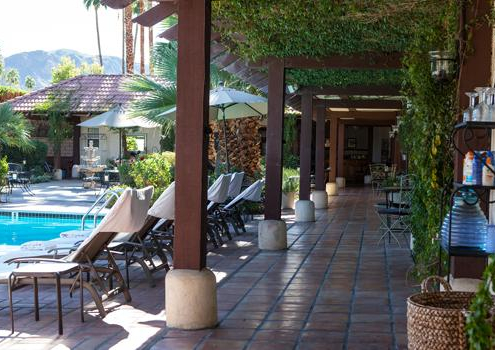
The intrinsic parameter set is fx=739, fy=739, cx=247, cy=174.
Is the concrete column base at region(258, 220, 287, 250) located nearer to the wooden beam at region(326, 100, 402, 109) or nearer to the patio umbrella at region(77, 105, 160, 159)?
the patio umbrella at region(77, 105, 160, 159)

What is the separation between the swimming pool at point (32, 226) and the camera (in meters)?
13.0

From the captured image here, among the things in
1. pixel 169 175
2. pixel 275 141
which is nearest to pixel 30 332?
pixel 275 141

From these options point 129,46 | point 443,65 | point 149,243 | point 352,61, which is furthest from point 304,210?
point 129,46

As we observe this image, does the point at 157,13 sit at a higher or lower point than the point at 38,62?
lower

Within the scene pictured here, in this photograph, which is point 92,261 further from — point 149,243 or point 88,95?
point 88,95

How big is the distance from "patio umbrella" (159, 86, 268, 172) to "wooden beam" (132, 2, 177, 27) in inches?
181

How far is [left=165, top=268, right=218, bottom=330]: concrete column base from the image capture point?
17.8 feet

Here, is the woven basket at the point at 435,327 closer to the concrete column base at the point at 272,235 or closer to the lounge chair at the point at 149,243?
the lounge chair at the point at 149,243

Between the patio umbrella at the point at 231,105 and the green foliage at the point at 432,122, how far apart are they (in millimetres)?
4996

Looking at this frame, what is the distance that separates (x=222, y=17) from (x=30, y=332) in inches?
146

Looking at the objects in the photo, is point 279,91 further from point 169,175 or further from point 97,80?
point 97,80

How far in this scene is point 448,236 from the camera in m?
4.61

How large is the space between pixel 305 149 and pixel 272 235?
4.52 meters

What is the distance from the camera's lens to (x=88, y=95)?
25000mm
